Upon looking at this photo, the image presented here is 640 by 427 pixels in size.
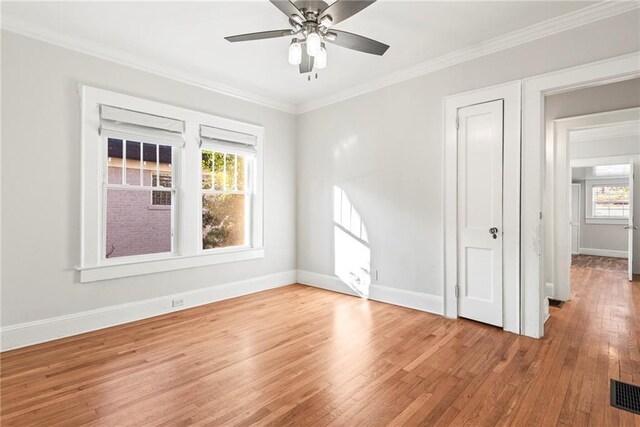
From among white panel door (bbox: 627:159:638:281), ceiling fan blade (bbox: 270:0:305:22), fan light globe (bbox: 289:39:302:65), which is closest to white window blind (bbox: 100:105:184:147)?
fan light globe (bbox: 289:39:302:65)

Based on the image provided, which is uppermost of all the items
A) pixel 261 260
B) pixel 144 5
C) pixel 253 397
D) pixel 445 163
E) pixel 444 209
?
pixel 144 5

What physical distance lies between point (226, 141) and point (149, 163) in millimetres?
1013

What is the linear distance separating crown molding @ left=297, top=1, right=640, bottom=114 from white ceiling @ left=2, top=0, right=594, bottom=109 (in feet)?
0.27

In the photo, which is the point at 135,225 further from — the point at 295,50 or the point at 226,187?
the point at 295,50

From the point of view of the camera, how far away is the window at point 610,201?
8445 mm

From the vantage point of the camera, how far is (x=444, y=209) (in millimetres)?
3615

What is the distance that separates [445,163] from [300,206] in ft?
8.11

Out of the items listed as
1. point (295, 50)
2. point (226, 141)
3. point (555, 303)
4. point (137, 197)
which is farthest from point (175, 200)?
point (555, 303)

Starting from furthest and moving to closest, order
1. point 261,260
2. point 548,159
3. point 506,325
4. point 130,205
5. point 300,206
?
point 300,206, point 261,260, point 548,159, point 130,205, point 506,325

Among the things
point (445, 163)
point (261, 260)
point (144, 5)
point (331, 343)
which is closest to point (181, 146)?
point (144, 5)

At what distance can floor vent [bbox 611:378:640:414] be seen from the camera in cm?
200

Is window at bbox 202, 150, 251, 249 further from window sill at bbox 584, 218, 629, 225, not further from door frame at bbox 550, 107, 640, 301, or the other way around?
window sill at bbox 584, 218, 629, 225

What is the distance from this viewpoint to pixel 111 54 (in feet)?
11.0

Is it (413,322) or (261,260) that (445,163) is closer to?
(413,322)
